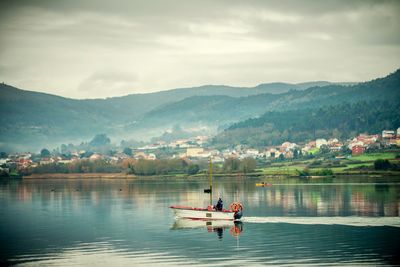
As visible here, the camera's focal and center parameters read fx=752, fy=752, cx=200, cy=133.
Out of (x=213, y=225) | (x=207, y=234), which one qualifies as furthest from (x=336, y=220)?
(x=207, y=234)

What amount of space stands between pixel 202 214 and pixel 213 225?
391 centimetres

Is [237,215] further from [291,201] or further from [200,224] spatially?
[291,201]

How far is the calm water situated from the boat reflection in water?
0.10 meters

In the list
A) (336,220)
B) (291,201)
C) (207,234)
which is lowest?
(207,234)

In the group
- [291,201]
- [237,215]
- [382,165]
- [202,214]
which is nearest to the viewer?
[237,215]

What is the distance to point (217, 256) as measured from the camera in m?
55.3

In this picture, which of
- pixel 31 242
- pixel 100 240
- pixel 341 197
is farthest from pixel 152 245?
pixel 341 197

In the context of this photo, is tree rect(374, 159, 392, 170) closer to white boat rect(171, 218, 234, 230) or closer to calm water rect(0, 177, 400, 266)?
calm water rect(0, 177, 400, 266)

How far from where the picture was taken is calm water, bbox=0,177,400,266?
54562 millimetres

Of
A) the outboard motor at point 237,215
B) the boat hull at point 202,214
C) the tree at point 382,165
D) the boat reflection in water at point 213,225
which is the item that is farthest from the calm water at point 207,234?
the tree at point 382,165

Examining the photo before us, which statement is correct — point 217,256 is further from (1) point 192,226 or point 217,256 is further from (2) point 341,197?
(2) point 341,197

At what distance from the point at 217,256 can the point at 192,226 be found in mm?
19825

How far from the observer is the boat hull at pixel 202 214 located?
7688 centimetres

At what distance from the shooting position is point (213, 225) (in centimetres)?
7538
